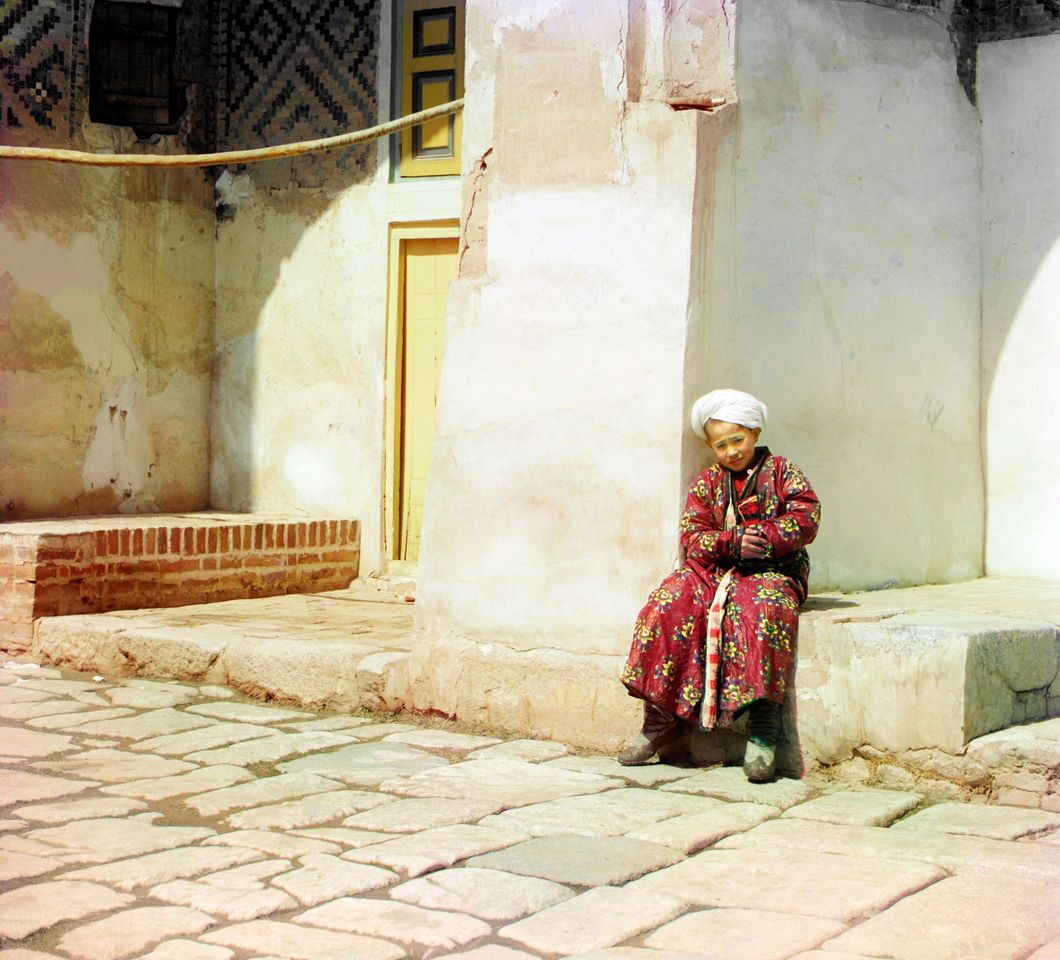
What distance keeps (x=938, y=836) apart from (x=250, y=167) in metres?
6.04

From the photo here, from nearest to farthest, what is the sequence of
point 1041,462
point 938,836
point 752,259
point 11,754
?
point 938,836, point 11,754, point 752,259, point 1041,462

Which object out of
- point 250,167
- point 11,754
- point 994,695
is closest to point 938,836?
point 994,695

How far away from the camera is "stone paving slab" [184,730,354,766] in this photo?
16.9 ft

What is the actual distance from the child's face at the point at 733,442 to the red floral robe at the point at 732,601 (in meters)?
0.06

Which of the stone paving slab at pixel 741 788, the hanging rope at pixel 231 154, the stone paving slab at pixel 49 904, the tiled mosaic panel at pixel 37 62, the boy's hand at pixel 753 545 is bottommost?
the stone paving slab at pixel 49 904

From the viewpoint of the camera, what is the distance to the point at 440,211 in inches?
324

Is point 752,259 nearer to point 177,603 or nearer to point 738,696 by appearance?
point 738,696

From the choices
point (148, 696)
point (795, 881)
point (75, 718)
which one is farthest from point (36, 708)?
point (795, 881)

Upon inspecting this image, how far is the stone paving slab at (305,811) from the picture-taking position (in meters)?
4.30

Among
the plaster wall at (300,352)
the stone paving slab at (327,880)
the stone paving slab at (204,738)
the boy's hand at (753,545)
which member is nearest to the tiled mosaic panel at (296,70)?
the plaster wall at (300,352)

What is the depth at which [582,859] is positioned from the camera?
395cm

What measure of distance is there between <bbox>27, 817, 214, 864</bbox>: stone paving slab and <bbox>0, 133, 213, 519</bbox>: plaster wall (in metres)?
4.23

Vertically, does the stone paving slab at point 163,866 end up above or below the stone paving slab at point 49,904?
above

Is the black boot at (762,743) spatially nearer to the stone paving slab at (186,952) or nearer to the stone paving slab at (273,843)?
the stone paving slab at (273,843)
